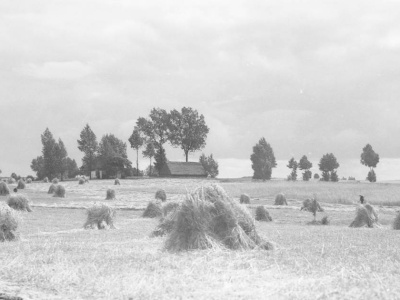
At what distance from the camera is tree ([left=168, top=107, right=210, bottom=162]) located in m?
148

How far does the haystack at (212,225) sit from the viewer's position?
1391 centimetres

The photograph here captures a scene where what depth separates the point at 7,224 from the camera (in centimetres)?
2000

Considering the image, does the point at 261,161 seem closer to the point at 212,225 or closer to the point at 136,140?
the point at 136,140

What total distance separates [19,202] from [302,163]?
6398 inches

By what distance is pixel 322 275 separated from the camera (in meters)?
10.2

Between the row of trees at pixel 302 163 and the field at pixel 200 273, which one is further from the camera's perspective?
the row of trees at pixel 302 163

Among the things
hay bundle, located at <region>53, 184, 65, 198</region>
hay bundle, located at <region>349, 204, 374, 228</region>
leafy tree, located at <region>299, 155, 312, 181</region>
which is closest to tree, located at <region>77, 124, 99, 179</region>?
leafy tree, located at <region>299, 155, 312, 181</region>

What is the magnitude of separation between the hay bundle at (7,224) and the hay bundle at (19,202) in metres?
17.6

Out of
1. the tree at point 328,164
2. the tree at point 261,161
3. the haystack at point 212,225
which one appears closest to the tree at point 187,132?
the tree at point 261,161

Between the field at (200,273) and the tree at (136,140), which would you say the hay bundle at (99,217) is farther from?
the tree at (136,140)

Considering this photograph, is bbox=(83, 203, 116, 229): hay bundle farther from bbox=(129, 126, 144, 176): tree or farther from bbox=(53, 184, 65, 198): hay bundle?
bbox=(129, 126, 144, 176): tree

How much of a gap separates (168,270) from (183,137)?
13716cm

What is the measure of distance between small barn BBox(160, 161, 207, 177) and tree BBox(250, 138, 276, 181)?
33534 mm

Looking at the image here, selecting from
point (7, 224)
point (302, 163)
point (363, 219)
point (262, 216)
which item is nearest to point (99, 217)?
point (7, 224)
